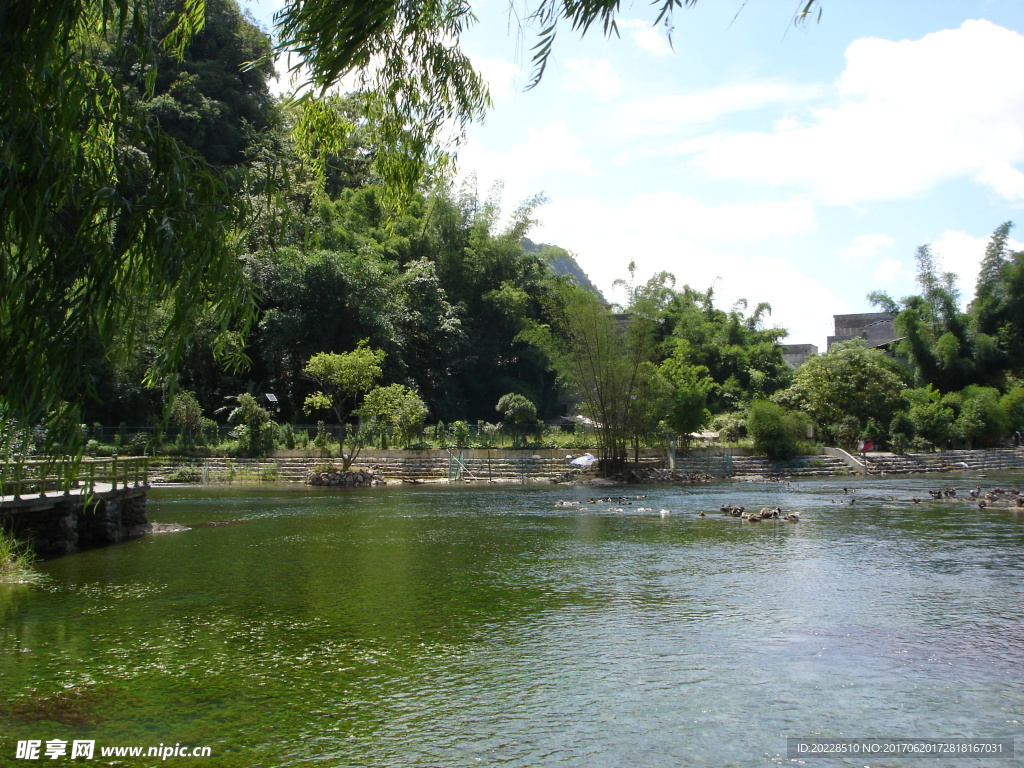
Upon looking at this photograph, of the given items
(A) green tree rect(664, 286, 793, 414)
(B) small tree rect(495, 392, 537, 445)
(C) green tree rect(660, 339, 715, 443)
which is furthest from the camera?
(A) green tree rect(664, 286, 793, 414)

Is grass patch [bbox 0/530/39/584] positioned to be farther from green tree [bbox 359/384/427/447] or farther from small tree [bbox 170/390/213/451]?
small tree [bbox 170/390/213/451]

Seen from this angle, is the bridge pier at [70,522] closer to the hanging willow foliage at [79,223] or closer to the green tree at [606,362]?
the hanging willow foliage at [79,223]

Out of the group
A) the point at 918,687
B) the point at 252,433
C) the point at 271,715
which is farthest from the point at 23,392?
the point at 252,433

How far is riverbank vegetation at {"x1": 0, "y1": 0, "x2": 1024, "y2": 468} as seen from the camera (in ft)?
12.8

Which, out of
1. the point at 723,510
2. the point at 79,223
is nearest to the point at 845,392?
the point at 723,510

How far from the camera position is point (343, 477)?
3002cm

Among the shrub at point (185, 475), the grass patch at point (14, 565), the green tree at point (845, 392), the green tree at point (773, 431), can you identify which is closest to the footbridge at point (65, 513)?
the grass patch at point (14, 565)

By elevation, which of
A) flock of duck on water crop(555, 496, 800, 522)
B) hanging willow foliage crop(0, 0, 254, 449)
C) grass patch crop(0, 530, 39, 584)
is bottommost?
flock of duck on water crop(555, 496, 800, 522)

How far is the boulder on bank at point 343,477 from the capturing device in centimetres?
2997

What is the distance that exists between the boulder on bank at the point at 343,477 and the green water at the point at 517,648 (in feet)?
49.6

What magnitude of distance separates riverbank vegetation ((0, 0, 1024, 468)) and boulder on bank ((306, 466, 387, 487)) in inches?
53.9

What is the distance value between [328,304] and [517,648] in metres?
30.9

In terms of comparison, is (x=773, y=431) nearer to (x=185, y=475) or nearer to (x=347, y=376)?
(x=347, y=376)

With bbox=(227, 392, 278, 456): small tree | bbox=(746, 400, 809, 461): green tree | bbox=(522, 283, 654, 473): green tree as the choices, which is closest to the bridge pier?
bbox=(227, 392, 278, 456): small tree
